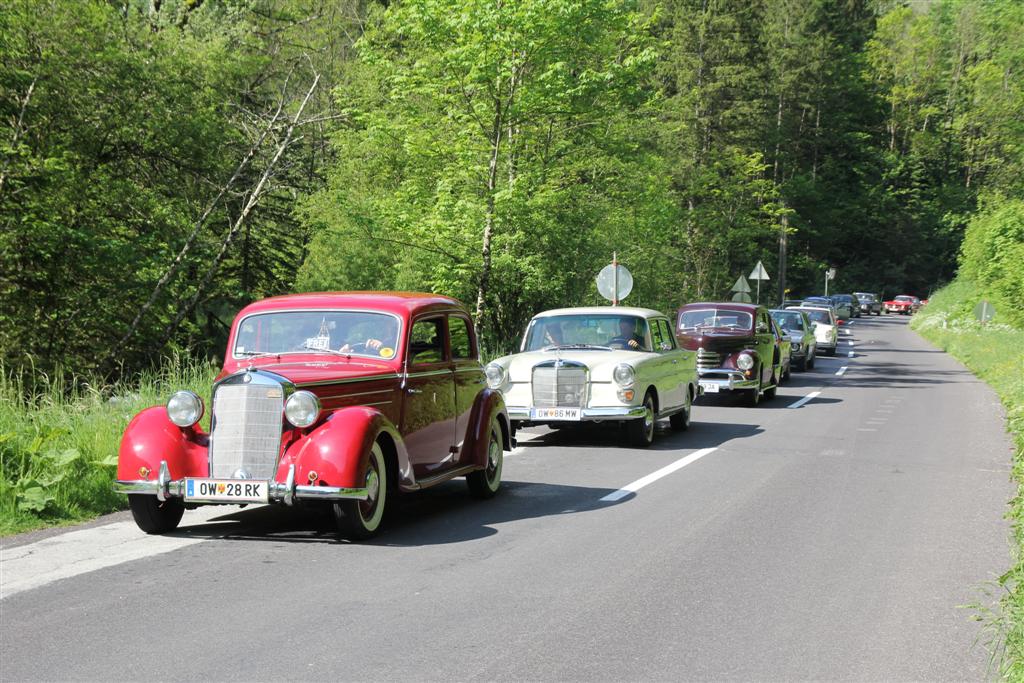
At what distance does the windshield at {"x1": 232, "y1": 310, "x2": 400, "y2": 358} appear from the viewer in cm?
886

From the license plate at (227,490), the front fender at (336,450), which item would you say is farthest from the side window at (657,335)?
the license plate at (227,490)

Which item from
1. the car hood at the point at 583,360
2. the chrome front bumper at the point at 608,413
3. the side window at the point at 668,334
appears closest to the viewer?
the chrome front bumper at the point at 608,413

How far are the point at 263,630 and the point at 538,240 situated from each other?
19361 millimetres

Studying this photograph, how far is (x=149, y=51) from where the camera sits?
2155 centimetres

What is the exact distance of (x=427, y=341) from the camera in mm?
9359

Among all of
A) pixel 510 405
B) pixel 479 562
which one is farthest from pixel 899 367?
pixel 479 562

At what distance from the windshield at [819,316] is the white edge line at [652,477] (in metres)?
27.2

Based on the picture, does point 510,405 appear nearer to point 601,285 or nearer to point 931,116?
point 601,285

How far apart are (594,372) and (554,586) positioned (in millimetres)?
7362

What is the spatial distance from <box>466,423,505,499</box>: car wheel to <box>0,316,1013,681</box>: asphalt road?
357 millimetres

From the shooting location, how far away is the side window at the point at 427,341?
907 centimetres

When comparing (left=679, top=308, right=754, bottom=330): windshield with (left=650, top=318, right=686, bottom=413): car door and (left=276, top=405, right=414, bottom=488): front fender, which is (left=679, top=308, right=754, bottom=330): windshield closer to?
(left=650, top=318, right=686, bottom=413): car door

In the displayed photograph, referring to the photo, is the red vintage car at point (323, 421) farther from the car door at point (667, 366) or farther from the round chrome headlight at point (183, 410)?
the car door at point (667, 366)

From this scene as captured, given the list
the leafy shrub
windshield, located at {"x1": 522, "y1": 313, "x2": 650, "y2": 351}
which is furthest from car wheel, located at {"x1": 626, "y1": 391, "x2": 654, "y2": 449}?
the leafy shrub
